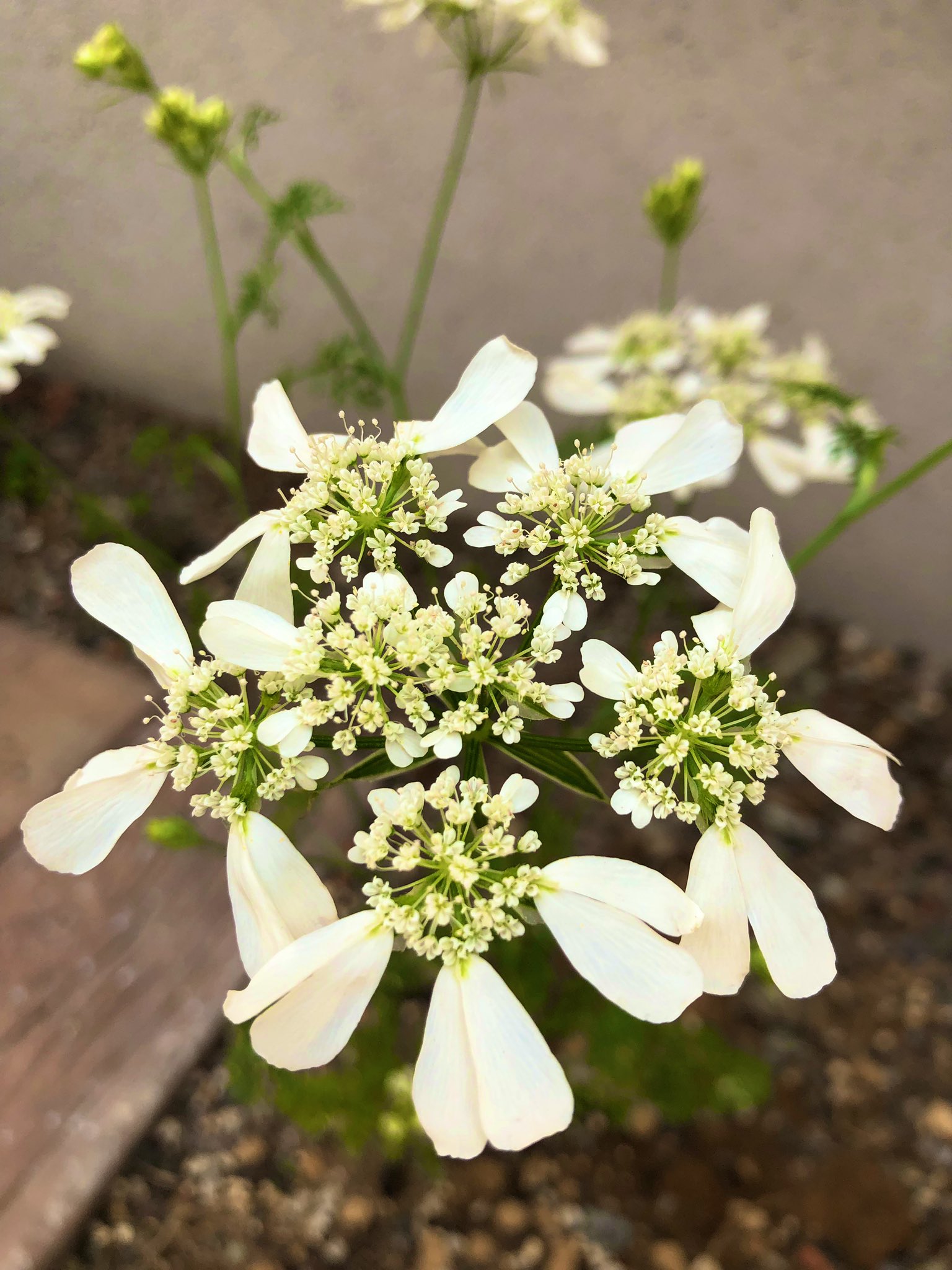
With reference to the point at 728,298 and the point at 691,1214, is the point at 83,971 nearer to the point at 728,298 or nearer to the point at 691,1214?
the point at 691,1214

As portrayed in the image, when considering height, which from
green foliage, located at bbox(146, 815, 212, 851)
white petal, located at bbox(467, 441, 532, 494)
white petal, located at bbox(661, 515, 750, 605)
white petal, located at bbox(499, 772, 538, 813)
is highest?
white petal, located at bbox(467, 441, 532, 494)

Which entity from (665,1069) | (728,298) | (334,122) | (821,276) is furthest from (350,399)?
(665,1069)

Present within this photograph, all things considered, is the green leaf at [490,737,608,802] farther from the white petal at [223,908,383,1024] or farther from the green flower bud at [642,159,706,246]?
the green flower bud at [642,159,706,246]

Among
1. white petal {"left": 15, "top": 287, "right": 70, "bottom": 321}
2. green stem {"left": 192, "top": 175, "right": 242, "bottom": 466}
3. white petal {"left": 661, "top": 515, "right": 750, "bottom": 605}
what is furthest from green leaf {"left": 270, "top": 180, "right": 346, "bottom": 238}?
white petal {"left": 661, "top": 515, "right": 750, "bottom": 605}

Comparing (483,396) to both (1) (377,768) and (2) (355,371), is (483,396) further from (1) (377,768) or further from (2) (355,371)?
(2) (355,371)

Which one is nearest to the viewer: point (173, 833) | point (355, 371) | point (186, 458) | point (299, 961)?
point (299, 961)

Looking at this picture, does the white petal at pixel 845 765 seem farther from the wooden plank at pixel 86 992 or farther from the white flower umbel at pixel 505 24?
the wooden plank at pixel 86 992

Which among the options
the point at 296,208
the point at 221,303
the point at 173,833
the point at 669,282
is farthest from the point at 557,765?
the point at 669,282
